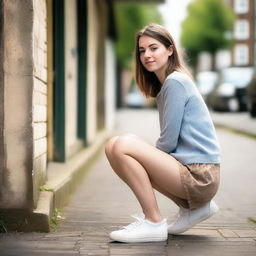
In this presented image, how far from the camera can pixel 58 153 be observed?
6574 mm

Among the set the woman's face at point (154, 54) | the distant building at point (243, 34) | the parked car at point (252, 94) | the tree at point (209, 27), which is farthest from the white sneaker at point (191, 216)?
the distant building at point (243, 34)

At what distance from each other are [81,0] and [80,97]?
159 centimetres

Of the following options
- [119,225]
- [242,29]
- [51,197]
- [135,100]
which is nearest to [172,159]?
[119,225]

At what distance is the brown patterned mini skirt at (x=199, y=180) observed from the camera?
12.2 feet

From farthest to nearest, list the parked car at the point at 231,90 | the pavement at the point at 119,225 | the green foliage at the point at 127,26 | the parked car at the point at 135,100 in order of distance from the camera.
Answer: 1. the parked car at the point at 135,100
2. the green foliage at the point at 127,26
3. the parked car at the point at 231,90
4. the pavement at the point at 119,225

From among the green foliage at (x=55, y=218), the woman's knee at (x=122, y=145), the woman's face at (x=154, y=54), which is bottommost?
the green foliage at (x=55, y=218)

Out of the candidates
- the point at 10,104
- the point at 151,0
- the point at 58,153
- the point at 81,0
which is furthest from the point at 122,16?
the point at 10,104

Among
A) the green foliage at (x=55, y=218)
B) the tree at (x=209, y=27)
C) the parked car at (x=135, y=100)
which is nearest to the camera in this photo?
the green foliage at (x=55, y=218)

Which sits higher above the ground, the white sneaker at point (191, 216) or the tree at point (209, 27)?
the tree at point (209, 27)

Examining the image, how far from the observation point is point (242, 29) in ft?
202

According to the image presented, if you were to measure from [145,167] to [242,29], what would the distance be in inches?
2364

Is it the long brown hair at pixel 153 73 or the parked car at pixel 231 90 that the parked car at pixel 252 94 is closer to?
the parked car at pixel 231 90

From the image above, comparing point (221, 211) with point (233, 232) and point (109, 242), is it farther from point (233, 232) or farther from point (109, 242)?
point (109, 242)

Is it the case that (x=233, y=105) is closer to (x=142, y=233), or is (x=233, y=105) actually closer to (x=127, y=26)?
(x=127, y=26)
